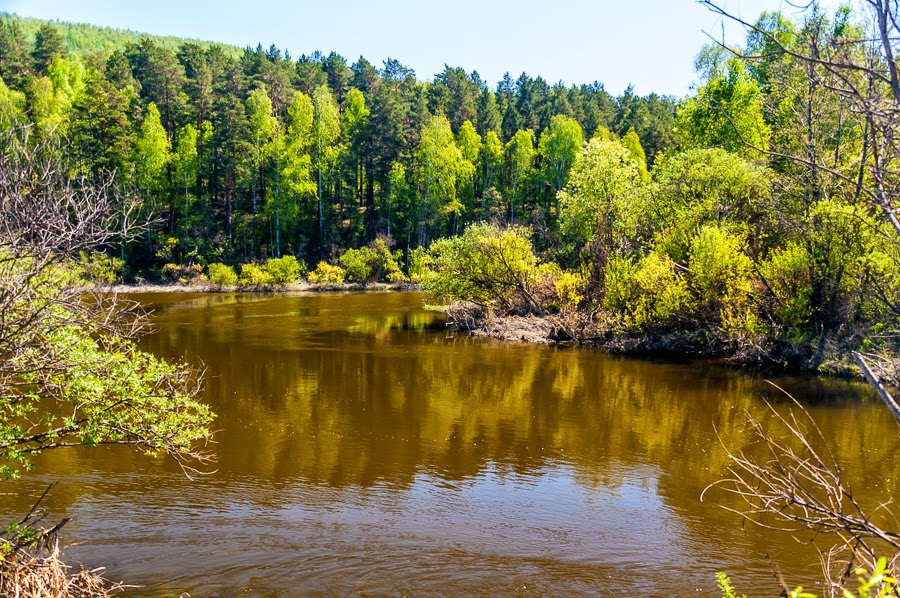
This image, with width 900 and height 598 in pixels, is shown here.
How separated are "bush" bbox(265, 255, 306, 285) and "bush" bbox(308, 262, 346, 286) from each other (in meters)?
1.51

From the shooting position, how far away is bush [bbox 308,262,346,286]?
53312 millimetres

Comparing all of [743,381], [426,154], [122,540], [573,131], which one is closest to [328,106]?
[426,154]

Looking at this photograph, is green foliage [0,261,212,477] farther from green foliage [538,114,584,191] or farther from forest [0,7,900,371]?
green foliage [538,114,584,191]

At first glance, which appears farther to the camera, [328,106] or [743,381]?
[328,106]

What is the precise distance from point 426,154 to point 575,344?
3450cm

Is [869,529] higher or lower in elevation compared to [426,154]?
lower

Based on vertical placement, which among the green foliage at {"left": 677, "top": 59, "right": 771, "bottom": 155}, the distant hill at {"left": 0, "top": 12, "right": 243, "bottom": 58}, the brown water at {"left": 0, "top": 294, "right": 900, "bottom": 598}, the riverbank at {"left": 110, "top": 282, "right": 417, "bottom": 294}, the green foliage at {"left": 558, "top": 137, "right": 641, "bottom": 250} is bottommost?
the brown water at {"left": 0, "top": 294, "right": 900, "bottom": 598}

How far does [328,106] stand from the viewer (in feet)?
196

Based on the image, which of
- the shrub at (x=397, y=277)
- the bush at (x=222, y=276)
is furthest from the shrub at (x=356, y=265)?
the bush at (x=222, y=276)

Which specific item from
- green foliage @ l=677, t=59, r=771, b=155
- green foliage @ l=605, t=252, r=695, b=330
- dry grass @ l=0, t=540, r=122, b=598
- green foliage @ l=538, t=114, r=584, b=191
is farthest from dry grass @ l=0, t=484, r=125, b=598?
green foliage @ l=538, t=114, r=584, b=191

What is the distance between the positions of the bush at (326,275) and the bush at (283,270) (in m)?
1.51

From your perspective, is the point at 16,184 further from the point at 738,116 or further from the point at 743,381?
the point at 738,116

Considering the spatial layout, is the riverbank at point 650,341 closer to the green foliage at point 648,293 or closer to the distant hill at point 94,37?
the green foliage at point 648,293

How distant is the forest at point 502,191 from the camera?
22109mm
